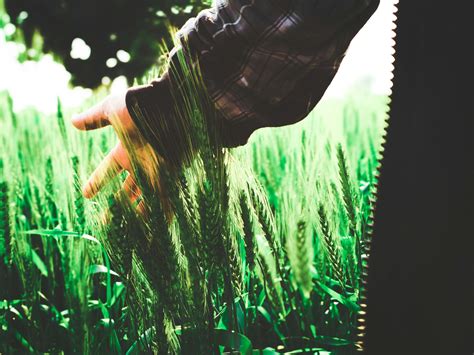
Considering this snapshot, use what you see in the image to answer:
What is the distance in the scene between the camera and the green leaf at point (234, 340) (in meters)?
0.61

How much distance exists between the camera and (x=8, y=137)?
111 centimetres

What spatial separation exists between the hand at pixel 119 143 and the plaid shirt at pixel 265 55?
27mm

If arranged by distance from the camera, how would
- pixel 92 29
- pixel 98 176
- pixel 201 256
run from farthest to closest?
pixel 92 29 → pixel 98 176 → pixel 201 256

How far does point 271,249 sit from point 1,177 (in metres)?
0.44

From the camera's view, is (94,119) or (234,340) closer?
(234,340)

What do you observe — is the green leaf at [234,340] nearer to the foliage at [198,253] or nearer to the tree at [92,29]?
the foliage at [198,253]

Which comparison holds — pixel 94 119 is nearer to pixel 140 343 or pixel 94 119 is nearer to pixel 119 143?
pixel 119 143

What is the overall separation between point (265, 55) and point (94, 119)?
1.17ft

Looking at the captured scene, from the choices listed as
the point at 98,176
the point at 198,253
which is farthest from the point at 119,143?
the point at 198,253

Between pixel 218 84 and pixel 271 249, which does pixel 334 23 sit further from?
pixel 271 249

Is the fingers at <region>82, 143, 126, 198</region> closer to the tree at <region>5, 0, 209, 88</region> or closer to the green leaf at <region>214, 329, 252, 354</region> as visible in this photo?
the green leaf at <region>214, 329, 252, 354</region>

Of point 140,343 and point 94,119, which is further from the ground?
point 94,119

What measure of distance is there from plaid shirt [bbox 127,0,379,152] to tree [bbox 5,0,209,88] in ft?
9.68

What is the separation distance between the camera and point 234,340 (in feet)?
2.07
